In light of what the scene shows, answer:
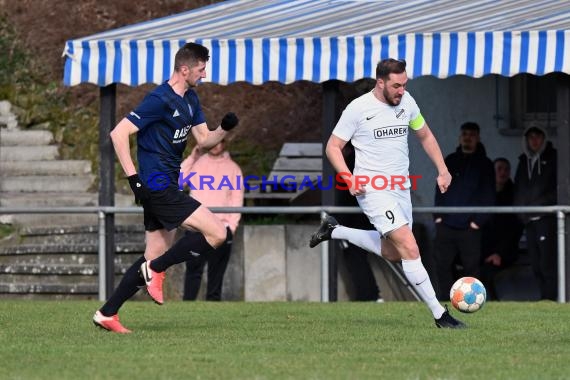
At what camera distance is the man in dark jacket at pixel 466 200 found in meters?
16.3

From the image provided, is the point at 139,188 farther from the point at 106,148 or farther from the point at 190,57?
the point at 106,148

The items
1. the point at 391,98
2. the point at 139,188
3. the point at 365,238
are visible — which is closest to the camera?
the point at 139,188

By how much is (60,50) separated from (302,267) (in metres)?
7.25

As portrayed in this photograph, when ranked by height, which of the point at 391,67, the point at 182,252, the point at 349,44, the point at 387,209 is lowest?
the point at 182,252

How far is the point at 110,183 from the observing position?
1653 centimetres

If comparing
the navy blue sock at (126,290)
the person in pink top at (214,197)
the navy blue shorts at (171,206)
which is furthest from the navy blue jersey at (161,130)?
the person in pink top at (214,197)

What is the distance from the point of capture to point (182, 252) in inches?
425

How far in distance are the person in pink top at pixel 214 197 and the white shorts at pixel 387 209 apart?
514 cm

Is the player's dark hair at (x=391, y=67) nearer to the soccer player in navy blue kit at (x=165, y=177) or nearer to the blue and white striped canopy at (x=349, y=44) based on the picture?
the soccer player in navy blue kit at (x=165, y=177)

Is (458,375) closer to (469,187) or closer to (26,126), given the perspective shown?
(469,187)

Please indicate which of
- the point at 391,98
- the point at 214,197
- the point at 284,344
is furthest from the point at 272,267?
the point at 284,344

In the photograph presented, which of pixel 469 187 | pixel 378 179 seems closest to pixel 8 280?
pixel 469 187

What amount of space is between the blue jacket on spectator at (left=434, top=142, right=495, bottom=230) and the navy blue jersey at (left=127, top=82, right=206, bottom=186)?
19.3ft

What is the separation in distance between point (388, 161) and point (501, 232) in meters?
6.14
